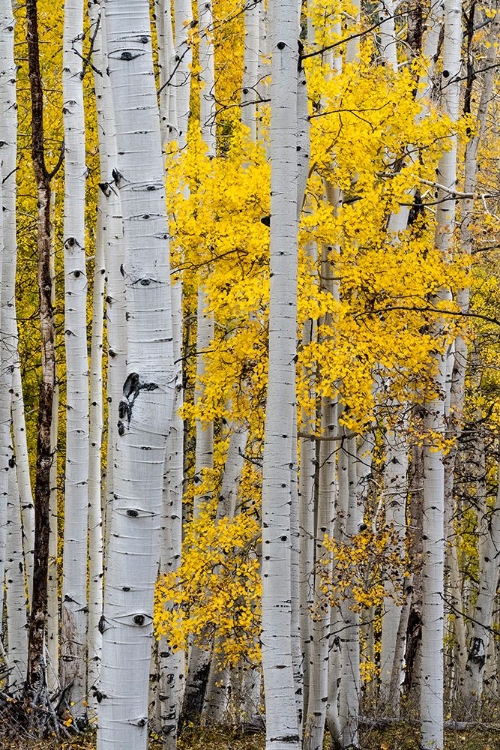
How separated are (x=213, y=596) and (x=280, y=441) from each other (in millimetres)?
3919

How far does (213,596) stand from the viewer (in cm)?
830

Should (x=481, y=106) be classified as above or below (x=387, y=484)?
above

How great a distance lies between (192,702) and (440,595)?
4.47 meters

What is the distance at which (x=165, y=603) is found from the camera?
817cm

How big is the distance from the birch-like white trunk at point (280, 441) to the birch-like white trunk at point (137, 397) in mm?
1860

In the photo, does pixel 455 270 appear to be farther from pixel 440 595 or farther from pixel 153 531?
pixel 153 531

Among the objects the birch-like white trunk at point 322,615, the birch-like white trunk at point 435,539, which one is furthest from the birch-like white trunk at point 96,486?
the birch-like white trunk at point 435,539

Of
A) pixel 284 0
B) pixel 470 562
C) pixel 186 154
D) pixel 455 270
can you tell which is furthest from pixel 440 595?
pixel 470 562

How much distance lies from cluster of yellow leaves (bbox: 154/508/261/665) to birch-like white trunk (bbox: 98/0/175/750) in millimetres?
4971

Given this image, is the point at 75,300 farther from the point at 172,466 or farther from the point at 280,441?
the point at 280,441

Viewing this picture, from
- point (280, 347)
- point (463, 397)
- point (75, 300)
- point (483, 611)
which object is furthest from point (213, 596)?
point (483, 611)

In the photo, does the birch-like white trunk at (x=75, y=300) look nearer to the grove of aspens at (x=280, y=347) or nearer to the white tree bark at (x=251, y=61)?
the grove of aspens at (x=280, y=347)

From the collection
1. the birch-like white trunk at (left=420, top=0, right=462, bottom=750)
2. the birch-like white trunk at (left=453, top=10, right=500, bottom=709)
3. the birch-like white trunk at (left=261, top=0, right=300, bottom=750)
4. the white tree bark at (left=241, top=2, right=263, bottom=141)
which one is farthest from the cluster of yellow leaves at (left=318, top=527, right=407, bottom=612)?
the white tree bark at (left=241, top=2, right=263, bottom=141)

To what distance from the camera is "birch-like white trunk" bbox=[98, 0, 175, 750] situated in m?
2.86
